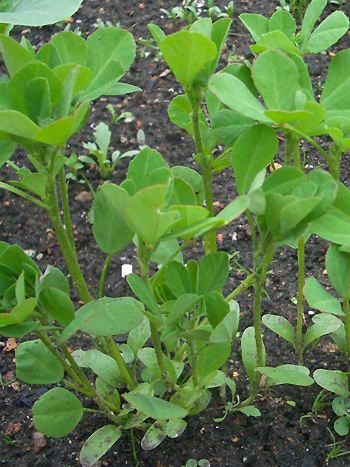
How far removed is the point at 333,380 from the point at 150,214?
629 millimetres

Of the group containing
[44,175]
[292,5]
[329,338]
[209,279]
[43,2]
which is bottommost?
[329,338]

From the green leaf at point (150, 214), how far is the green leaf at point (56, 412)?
0.39 m

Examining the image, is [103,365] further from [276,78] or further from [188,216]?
[276,78]

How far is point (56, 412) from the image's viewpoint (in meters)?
1.11

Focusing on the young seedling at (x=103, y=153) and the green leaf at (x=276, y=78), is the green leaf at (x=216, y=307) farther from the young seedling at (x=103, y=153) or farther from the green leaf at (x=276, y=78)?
the young seedling at (x=103, y=153)

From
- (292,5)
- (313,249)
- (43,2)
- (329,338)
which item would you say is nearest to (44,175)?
(43,2)

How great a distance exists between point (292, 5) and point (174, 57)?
152 centimetres

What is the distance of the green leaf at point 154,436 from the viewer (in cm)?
115

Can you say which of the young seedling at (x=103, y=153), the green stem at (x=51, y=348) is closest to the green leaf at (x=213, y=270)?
the green stem at (x=51, y=348)

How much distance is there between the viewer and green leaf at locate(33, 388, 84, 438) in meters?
1.08

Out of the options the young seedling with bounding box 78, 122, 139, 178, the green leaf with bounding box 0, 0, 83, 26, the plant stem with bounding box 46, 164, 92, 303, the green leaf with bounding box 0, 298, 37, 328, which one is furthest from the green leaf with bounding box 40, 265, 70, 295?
the young seedling with bounding box 78, 122, 139, 178

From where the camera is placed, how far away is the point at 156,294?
1045 mm

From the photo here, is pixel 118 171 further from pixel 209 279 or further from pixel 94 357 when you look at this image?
pixel 209 279

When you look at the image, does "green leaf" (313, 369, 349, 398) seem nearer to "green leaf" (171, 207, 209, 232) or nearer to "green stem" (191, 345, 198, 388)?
"green stem" (191, 345, 198, 388)
